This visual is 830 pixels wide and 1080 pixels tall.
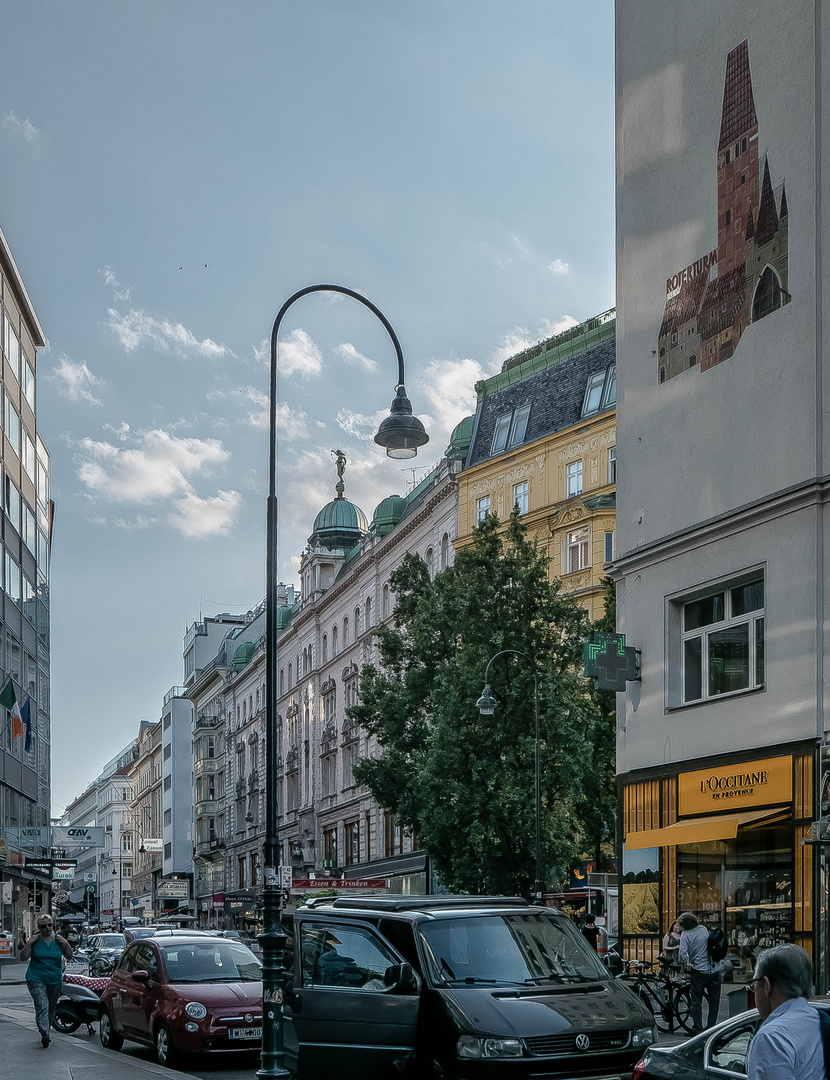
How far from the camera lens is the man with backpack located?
18.8 meters

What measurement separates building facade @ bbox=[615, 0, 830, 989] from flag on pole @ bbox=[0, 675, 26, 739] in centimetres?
3903

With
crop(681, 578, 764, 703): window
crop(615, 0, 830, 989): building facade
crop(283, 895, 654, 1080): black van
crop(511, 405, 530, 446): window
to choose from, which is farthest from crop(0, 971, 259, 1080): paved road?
crop(511, 405, 530, 446): window

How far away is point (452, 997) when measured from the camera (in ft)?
36.9

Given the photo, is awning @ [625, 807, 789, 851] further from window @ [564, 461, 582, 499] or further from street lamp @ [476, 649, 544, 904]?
window @ [564, 461, 582, 499]

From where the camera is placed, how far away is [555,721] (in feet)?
116

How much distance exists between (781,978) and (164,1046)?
1347 cm

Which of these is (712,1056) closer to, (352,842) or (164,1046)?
(164,1046)

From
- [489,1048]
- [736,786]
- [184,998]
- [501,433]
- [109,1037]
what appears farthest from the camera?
[501,433]

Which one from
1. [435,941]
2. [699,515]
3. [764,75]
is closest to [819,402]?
[699,515]

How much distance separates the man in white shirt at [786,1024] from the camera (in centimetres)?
529

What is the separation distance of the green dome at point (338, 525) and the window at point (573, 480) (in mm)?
35981

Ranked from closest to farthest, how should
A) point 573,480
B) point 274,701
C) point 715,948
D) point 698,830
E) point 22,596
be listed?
point 274,701 → point 715,948 → point 698,830 → point 573,480 → point 22,596

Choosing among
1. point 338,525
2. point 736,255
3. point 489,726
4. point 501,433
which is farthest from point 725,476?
point 338,525

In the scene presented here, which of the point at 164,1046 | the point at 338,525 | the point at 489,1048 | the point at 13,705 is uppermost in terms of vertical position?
the point at 338,525
